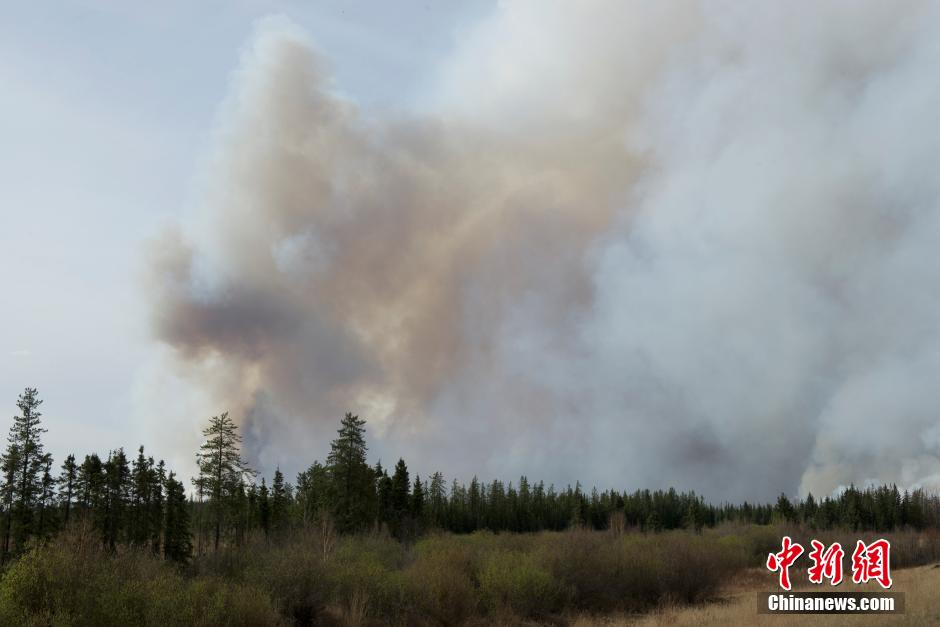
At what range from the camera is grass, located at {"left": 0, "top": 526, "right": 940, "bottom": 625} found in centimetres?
2123

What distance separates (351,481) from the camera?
81.7 m

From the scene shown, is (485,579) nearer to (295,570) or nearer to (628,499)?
(295,570)

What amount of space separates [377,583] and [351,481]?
2038 inches

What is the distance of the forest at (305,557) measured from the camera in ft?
73.0

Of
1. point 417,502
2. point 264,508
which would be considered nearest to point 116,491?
point 264,508

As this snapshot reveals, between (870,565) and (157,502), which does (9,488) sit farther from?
(870,565)

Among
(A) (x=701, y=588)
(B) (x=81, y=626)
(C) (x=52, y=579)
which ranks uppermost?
(C) (x=52, y=579)

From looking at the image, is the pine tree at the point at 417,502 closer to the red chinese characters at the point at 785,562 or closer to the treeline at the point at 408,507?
the treeline at the point at 408,507

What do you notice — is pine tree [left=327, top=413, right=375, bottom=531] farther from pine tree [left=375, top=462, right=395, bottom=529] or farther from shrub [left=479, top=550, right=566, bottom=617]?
shrub [left=479, top=550, right=566, bottom=617]

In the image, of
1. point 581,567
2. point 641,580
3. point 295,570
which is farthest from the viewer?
point 641,580

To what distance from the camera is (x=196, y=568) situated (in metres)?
34.5

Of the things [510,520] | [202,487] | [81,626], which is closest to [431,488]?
[510,520]

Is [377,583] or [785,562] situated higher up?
[377,583]

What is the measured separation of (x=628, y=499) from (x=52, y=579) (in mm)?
190006
